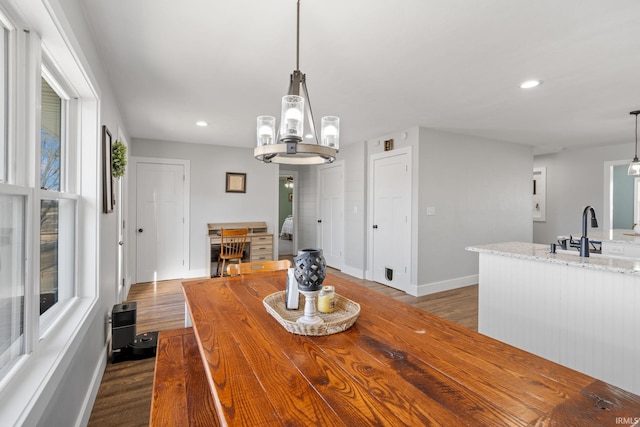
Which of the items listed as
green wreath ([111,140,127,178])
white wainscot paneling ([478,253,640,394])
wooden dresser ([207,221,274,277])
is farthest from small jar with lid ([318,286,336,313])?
wooden dresser ([207,221,274,277])

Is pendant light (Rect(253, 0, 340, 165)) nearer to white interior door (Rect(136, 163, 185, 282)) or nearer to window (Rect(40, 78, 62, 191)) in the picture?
window (Rect(40, 78, 62, 191))

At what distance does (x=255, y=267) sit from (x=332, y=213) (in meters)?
3.66

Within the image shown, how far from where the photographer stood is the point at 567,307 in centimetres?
192

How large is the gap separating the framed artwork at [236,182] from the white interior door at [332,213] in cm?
155

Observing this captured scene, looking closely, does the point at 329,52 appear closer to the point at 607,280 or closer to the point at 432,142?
the point at 607,280

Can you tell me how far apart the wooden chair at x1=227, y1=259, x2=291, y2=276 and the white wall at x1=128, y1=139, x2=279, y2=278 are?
9.94ft

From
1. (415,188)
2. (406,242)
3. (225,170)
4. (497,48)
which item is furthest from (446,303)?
(225,170)

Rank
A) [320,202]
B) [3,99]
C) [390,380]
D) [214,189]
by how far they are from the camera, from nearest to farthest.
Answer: [390,380] < [3,99] < [214,189] < [320,202]

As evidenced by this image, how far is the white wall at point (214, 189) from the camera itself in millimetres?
5047

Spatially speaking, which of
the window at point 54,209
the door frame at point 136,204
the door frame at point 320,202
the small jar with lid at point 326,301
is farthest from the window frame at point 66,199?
the door frame at point 320,202

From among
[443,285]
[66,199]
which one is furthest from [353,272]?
[66,199]

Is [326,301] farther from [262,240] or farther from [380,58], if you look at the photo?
[262,240]

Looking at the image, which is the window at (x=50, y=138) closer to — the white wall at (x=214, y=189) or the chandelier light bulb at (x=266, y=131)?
the chandelier light bulb at (x=266, y=131)

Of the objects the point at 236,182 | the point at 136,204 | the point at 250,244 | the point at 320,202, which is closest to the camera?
the point at 136,204
